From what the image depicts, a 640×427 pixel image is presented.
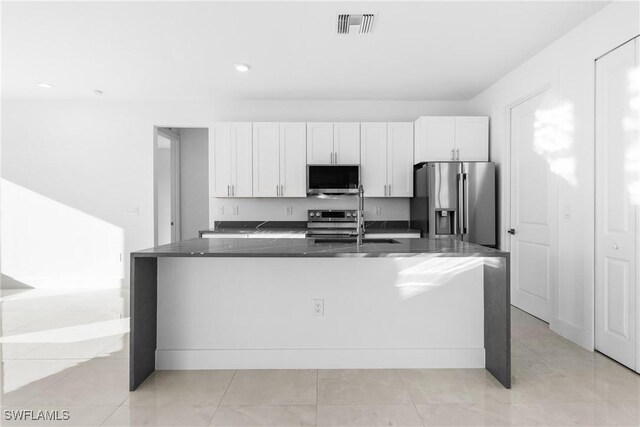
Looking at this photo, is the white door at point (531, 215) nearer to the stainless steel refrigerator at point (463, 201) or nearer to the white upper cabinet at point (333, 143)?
the stainless steel refrigerator at point (463, 201)

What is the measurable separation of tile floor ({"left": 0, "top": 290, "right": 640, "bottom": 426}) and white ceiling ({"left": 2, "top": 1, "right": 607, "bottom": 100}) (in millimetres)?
2514

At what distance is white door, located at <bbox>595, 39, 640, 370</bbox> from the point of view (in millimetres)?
2500

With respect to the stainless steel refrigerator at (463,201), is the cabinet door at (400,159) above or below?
above

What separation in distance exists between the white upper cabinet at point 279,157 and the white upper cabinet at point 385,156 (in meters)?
0.80

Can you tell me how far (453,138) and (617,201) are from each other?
2174 millimetres

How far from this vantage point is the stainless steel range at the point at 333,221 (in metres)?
5.00

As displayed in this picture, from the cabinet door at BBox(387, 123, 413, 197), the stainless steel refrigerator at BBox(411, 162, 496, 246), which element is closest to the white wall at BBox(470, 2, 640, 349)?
the stainless steel refrigerator at BBox(411, 162, 496, 246)

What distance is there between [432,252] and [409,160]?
9.44 ft

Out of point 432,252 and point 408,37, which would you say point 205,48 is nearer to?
point 408,37

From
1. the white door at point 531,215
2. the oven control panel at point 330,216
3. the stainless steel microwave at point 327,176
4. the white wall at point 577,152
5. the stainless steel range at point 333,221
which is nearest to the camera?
the white wall at point 577,152

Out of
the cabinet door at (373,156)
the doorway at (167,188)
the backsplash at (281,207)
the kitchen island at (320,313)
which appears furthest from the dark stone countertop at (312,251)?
the doorway at (167,188)

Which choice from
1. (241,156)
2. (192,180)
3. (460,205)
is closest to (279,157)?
(241,156)

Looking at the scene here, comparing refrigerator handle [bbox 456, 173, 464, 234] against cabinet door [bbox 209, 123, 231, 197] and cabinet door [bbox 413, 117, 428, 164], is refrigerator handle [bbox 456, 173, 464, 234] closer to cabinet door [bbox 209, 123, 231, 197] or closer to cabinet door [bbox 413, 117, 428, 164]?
cabinet door [bbox 413, 117, 428, 164]

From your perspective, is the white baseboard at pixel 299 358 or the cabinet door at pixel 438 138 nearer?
the white baseboard at pixel 299 358
